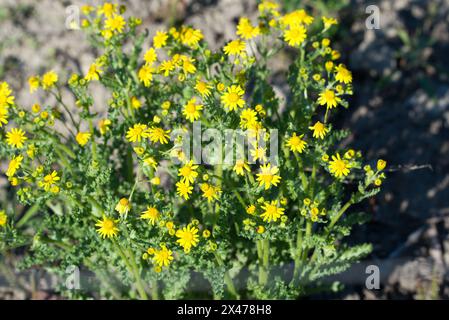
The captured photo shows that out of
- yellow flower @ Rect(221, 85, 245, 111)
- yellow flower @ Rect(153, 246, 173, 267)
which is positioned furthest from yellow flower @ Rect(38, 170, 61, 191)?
yellow flower @ Rect(221, 85, 245, 111)

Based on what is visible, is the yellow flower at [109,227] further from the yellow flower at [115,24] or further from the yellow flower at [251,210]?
the yellow flower at [115,24]

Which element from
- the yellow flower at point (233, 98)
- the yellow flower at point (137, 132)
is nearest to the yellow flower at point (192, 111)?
the yellow flower at point (233, 98)

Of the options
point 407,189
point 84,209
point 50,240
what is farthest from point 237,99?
point 407,189

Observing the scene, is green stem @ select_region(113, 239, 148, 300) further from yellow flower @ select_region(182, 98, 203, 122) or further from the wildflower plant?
yellow flower @ select_region(182, 98, 203, 122)

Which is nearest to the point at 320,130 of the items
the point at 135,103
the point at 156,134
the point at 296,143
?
the point at 296,143
